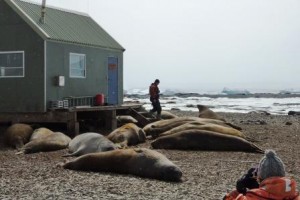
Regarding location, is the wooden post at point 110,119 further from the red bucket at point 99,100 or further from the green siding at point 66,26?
the green siding at point 66,26

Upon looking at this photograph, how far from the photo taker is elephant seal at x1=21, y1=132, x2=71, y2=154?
1332cm

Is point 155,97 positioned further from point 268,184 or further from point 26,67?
point 268,184

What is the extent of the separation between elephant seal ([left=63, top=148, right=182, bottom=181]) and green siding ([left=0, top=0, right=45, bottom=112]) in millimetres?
6716

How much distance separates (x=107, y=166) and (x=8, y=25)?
8.83 metres

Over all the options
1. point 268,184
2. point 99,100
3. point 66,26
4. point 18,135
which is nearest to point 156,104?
point 99,100

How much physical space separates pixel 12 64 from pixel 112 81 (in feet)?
15.8

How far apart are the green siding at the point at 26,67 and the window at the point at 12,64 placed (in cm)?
14

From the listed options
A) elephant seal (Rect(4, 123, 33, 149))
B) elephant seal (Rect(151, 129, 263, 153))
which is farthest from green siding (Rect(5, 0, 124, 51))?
elephant seal (Rect(151, 129, 263, 153))

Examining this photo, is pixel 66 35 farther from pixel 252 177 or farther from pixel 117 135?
pixel 252 177

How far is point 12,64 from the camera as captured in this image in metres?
17.0

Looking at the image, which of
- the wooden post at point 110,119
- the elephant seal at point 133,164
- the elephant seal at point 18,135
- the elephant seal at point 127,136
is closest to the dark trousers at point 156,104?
the wooden post at point 110,119

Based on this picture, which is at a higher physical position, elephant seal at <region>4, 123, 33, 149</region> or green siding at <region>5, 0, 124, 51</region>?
green siding at <region>5, 0, 124, 51</region>

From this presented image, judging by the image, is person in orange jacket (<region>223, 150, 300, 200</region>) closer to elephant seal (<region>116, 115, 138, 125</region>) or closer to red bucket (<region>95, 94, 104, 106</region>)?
red bucket (<region>95, 94, 104, 106</region>)

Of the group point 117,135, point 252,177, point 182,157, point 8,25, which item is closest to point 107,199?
point 252,177
